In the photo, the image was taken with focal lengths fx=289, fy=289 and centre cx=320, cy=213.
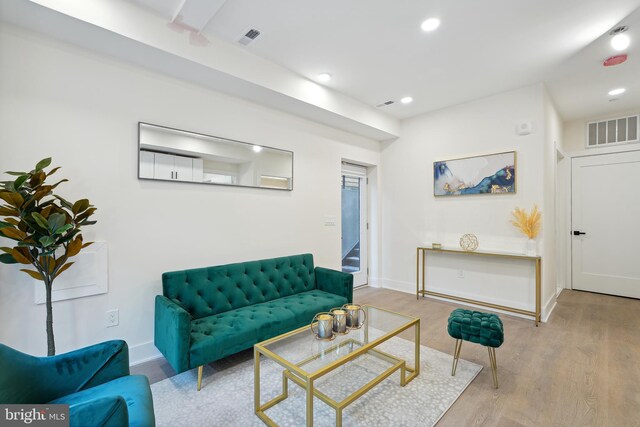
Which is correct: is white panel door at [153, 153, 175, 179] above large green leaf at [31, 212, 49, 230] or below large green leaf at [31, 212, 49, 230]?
above

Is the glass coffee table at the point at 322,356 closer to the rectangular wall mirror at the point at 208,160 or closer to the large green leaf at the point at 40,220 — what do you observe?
the large green leaf at the point at 40,220

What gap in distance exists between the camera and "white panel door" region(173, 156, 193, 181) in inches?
111

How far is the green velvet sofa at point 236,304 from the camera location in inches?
85.2

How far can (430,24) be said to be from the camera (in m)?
2.52

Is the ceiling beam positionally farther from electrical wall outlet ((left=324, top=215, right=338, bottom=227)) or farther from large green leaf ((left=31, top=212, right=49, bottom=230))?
electrical wall outlet ((left=324, top=215, right=338, bottom=227))

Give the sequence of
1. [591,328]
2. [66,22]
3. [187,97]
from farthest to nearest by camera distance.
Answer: [591,328]
[187,97]
[66,22]

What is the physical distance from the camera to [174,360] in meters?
2.11

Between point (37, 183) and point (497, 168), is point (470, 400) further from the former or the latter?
point (37, 183)

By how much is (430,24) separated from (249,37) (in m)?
1.63

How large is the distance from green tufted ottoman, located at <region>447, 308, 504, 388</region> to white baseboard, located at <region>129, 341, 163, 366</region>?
104 inches

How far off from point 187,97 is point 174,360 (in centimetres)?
239

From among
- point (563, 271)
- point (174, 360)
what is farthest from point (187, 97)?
point (563, 271)

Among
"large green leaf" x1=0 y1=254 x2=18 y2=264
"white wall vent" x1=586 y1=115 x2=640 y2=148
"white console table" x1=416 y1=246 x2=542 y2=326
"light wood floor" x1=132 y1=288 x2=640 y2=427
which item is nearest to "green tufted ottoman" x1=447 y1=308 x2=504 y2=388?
"light wood floor" x1=132 y1=288 x2=640 y2=427

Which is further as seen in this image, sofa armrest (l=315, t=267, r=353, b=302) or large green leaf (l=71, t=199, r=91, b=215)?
sofa armrest (l=315, t=267, r=353, b=302)
